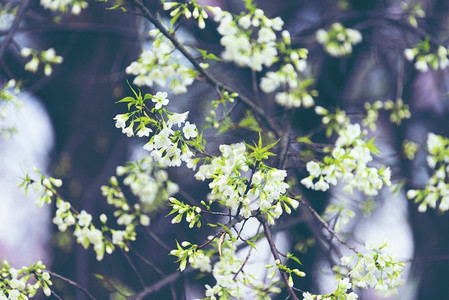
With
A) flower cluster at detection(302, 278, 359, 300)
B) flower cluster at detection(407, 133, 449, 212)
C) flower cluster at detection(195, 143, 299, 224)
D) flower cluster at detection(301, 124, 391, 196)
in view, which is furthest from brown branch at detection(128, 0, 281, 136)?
flower cluster at detection(302, 278, 359, 300)

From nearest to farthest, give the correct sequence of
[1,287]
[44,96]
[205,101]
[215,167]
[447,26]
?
[215,167]
[1,287]
[447,26]
[205,101]
[44,96]

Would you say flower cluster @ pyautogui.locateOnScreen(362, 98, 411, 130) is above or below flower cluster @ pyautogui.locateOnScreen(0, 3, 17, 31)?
below

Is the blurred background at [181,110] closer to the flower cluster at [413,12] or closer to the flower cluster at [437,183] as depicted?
the flower cluster at [413,12]

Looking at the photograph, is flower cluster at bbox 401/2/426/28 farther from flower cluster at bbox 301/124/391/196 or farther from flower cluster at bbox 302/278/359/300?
flower cluster at bbox 302/278/359/300

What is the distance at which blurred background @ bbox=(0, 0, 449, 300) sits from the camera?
14.5ft

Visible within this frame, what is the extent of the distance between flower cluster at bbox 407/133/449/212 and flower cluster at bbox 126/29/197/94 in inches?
A: 55.2

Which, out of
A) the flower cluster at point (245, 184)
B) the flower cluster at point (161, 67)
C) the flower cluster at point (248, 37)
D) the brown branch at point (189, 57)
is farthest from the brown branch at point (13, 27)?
the flower cluster at point (245, 184)

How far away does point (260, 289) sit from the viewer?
9.11ft

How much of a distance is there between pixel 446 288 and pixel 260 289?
2547 millimetres

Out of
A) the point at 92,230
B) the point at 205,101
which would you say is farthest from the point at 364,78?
the point at 92,230

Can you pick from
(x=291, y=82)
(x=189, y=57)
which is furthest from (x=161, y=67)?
(x=291, y=82)

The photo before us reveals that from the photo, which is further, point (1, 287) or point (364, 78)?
point (364, 78)

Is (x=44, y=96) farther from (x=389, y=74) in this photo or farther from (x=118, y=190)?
(x=389, y=74)

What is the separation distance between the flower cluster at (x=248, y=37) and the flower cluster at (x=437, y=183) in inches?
42.9
